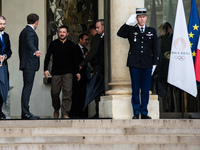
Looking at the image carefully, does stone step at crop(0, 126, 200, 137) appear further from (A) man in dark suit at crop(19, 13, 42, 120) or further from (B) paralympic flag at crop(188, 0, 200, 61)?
(B) paralympic flag at crop(188, 0, 200, 61)

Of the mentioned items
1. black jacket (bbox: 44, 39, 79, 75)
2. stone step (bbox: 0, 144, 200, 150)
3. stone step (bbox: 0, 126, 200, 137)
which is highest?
black jacket (bbox: 44, 39, 79, 75)

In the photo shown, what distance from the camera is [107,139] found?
9.93 m

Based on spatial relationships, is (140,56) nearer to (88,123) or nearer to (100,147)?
(88,123)

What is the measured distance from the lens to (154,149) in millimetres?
9617

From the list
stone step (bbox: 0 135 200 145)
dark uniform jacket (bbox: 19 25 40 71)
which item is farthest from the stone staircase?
dark uniform jacket (bbox: 19 25 40 71)

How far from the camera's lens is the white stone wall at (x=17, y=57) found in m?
15.1

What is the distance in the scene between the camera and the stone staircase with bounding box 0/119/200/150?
961 cm

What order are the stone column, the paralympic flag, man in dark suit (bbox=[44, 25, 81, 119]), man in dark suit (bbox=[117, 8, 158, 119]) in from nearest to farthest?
man in dark suit (bbox=[117, 8, 158, 119]) → the stone column → man in dark suit (bbox=[44, 25, 81, 119]) → the paralympic flag

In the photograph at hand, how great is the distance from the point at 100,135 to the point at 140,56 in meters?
1.94

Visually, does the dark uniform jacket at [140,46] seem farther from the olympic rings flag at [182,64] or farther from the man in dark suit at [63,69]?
the man in dark suit at [63,69]

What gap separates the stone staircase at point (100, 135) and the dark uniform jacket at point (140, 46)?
1.16 metres

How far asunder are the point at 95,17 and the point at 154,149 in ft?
21.3

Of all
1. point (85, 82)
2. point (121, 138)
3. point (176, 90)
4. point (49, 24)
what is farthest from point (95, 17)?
point (121, 138)

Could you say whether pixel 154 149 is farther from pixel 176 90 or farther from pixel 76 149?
pixel 176 90
